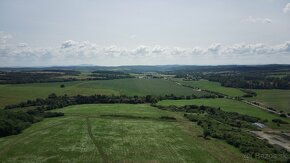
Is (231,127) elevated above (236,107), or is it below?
below

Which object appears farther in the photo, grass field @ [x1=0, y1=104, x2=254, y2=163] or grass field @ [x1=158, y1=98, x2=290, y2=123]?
grass field @ [x1=158, y1=98, x2=290, y2=123]

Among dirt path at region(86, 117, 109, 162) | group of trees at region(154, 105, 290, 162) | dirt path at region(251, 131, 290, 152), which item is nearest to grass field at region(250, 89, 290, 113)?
group of trees at region(154, 105, 290, 162)

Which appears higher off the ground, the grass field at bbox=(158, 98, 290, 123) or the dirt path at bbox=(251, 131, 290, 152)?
the grass field at bbox=(158, 98, 290, 123)

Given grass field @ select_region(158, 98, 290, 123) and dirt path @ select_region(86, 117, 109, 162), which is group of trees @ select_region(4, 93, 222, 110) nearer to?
grass field @ select_region(158, 98, 290, 123)

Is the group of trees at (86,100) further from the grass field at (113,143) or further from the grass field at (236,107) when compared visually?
the grass field at (113,143)

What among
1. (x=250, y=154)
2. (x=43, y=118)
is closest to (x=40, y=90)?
(x=43, y=118)

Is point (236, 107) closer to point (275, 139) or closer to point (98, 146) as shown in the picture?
point (275, 139)

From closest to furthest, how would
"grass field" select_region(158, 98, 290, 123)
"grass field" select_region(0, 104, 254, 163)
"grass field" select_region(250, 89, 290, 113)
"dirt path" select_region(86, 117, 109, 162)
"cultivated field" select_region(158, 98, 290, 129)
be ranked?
"dirt path" select_region(86, 117, 109, 162), "grass field" select_region(0, 104, 254, 163), "cultivated field" select_region(158, 98, 290, 129), "grass field" select_region(158, 98, 290, 123), "grass field" select_region(250, 89, 290, 113)

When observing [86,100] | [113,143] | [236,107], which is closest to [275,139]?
[236,107]
